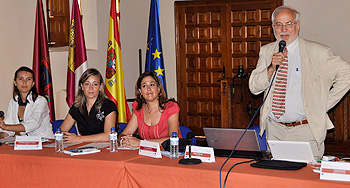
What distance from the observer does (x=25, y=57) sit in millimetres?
4945

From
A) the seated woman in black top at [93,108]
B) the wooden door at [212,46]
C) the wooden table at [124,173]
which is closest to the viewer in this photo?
the wooden table at [124,173]

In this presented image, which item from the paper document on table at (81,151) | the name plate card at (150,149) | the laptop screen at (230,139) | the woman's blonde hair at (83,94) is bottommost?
the paper document on table at (81,151)

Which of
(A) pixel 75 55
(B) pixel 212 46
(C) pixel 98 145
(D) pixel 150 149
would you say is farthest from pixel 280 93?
(B) pixel 212 46

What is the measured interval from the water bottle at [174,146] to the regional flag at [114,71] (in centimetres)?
243

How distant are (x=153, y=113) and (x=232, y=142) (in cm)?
102

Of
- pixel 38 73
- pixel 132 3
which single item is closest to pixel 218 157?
pixel 38 73

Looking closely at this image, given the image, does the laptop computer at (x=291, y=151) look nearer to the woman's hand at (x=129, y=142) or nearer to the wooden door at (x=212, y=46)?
the woman's hand at (x=129, y=142)

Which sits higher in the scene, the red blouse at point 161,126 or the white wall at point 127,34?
the white wall at point 127,34

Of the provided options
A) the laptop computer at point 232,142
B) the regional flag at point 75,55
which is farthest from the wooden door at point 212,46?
the laptop computer at point 232,142

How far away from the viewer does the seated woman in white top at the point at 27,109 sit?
12.1 ft

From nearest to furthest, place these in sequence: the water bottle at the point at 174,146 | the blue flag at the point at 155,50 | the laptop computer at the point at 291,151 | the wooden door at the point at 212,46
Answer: the laptop computer at the point at 291,151 < the water bottle at the point at 174,146 < the blue flag at the point at 155,50 < the wooden door at the point at 212,46

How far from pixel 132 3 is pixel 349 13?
11.3 feet

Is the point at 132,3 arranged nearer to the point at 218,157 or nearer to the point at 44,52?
the point at 44,52

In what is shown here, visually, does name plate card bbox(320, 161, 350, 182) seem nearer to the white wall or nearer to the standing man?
the standing man
